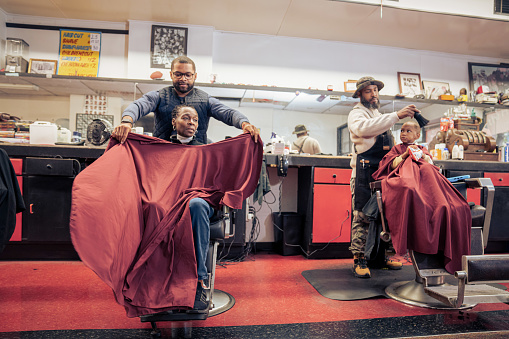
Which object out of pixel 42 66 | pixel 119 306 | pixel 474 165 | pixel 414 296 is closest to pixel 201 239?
pixel 119 306

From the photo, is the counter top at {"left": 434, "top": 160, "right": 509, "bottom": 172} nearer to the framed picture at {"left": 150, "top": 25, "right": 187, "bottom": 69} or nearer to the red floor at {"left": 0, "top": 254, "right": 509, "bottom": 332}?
the red floor at {"left": 0, "top": 254, "right": 509, "bottom": 332}

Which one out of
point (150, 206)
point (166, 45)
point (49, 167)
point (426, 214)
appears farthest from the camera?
point (166, 45)

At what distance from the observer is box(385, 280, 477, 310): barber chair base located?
2029mm

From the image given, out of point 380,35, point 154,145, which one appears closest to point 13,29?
point 154,145

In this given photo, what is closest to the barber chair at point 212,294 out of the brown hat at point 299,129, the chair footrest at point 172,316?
the chair footrest at point 172,316

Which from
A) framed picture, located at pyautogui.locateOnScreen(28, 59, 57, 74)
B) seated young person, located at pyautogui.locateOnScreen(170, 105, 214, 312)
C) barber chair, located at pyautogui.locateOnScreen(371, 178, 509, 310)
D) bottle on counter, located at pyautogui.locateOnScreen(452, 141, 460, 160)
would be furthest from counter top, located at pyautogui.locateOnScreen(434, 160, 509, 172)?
framed picture, located at pyautogui.locateOnScreen(28, 59, 57, 74)

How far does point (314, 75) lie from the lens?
15.1 ft

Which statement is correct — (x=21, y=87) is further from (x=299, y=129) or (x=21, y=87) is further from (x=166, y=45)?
(x=299, y=129)

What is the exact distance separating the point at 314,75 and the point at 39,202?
3663 mm

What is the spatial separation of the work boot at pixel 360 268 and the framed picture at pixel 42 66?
4271 millimetres

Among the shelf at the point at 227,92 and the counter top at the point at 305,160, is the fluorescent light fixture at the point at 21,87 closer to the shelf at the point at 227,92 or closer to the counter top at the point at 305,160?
the shelf at the point at 227,92

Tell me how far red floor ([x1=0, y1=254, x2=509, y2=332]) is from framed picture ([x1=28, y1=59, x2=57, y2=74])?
253cm

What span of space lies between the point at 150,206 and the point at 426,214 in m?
1.63

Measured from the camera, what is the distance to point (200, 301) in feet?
5.07
